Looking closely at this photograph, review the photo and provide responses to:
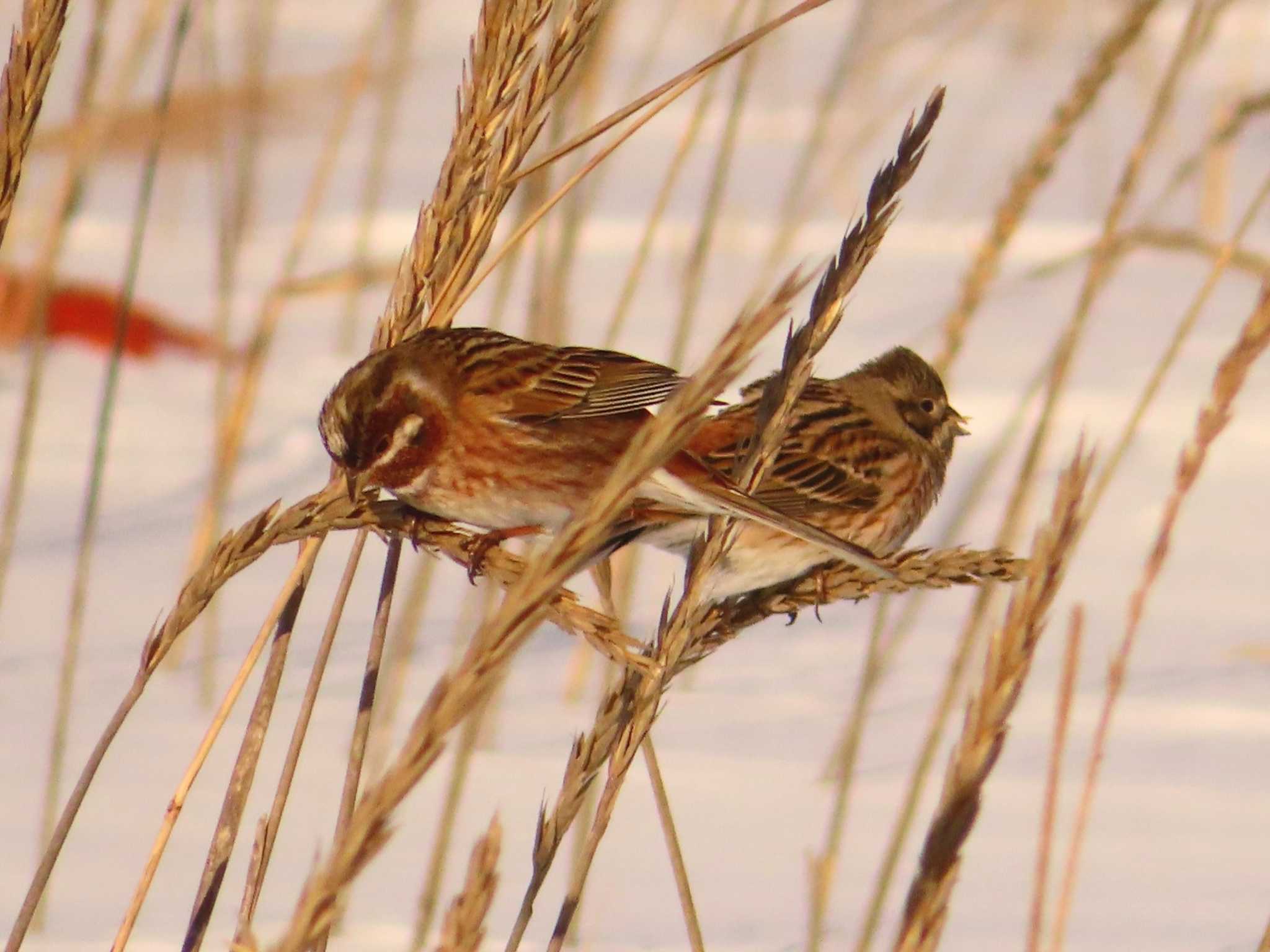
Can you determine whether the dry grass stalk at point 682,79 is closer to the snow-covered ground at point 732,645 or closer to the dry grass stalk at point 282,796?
the snow-covered ground at point 732,645

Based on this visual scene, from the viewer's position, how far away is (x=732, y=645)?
441 centimetres

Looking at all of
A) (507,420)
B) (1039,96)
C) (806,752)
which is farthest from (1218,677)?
(1039,96)

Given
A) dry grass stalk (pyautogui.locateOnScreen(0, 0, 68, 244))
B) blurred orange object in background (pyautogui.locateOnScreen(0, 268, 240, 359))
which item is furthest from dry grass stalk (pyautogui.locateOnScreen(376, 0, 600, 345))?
blurred orange object in background (pyautogui.locateOnScreen(0, 268, 240, 359))

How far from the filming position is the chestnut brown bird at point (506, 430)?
2.27 meters

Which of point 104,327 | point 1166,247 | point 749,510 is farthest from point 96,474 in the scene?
point 104,327

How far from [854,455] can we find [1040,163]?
0.94 meters

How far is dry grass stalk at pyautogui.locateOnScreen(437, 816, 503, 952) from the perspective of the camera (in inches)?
42.6

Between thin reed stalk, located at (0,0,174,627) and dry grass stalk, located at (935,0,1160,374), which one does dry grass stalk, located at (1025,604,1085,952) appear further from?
thin reed stalk, located at (0,0,174,627)

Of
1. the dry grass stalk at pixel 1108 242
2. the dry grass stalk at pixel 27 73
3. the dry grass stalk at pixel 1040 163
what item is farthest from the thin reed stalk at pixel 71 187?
the dry grass stalk at pixel 1108 242

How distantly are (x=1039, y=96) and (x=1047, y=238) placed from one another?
3.35 m

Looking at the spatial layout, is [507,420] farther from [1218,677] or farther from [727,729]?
[1218,677]

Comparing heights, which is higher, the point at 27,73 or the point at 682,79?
the point at 682,79

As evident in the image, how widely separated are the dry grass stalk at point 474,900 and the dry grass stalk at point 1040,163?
1.68 m

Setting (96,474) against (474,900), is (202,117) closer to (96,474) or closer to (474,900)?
(96,474)
